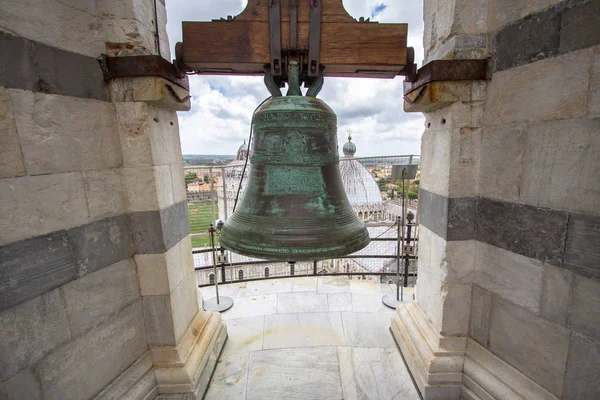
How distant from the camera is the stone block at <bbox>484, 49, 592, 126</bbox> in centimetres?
144

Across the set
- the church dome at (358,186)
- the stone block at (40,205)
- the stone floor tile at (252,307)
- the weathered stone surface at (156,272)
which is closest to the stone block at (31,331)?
the stone block at (40,205)

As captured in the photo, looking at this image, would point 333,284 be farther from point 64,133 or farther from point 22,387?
point 64,133

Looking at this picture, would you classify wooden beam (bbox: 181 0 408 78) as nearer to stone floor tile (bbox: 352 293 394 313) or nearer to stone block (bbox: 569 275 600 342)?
stone block (bbox: 569 275 600 342)

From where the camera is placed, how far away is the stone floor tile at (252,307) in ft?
11.5

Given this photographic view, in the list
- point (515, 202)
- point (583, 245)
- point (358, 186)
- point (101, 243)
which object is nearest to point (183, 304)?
point (101, 243)

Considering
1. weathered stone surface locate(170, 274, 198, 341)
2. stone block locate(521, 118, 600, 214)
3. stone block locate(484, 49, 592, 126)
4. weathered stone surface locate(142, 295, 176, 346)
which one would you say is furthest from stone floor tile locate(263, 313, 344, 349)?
stone block locate(484, 49, 592, 126)

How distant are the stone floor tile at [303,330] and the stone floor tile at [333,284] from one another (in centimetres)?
59

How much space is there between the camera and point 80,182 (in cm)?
167

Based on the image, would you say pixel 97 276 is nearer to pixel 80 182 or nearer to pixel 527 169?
pixel 80 182

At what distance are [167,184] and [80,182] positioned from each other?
1.72 feet

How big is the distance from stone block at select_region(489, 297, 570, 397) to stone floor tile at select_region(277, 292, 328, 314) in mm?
1954

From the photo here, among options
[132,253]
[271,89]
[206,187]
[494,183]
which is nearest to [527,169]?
[494,183]

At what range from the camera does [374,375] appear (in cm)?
252

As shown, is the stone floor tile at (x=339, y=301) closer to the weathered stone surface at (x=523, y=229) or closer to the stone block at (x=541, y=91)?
the weathered stone surface at (x=523, y=229)
